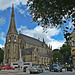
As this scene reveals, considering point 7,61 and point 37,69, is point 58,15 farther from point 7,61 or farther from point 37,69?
point 7,61

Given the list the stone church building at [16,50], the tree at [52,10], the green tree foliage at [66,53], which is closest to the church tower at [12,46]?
the stone church building at [16,50]

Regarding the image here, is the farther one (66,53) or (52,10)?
(66,53)

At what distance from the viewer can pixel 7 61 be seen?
2923 inches

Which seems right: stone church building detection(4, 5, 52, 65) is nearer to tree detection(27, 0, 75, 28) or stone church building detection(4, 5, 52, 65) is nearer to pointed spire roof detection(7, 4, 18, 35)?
pointed spire roof detection(7, 4, 18, 35)

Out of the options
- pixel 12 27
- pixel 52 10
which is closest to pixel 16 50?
pixel 12 27

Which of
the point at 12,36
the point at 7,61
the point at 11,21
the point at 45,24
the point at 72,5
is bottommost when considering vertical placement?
the point at 7,61

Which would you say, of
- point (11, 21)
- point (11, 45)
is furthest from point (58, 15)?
point (11, 21)

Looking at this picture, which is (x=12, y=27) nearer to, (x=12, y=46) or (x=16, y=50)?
(x=12, y=46)

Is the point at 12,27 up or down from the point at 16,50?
up

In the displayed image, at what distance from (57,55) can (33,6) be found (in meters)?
90.4

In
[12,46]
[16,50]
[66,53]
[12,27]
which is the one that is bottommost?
[66,53]

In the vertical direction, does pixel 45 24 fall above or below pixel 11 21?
below

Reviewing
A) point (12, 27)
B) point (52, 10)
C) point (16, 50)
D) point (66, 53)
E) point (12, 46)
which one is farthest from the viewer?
point (66, 53)

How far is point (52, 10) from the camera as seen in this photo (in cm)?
681
